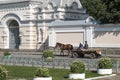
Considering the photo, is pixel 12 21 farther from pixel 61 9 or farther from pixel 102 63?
pixel 102 63

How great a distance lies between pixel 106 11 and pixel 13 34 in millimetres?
21001

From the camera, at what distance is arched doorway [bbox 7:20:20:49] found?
57250 millimetres

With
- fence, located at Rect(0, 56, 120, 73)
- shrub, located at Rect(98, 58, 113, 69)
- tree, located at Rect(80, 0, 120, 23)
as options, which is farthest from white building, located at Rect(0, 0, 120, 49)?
shrub, located at Rect(98, 58, 113, 69)

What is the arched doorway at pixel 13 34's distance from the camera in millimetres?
57250

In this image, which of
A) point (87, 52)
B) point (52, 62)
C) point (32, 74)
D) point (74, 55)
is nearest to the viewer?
point (32, 74)

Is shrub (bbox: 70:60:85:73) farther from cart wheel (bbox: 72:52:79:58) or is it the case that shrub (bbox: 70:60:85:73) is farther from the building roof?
the building roof

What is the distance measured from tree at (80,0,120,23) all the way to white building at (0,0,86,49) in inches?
397

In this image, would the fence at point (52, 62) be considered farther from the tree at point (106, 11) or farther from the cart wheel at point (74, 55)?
the tree at point (106, 11)

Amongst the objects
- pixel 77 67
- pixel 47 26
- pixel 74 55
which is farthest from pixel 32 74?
pixel 47 26

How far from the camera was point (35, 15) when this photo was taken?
178ft

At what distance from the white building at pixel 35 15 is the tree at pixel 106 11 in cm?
1009

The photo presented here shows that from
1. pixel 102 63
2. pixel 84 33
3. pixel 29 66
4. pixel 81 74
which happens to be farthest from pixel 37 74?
pixel 84 33

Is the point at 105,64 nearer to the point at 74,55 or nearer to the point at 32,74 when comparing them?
the point at 32,74

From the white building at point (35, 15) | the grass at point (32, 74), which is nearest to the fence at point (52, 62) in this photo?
the grass at point (32, 74)
